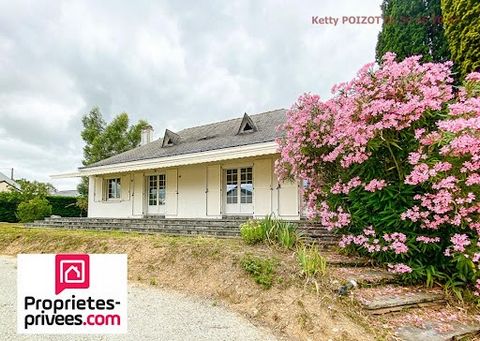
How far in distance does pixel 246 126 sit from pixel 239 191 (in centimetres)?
333

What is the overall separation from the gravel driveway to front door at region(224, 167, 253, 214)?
781 cm

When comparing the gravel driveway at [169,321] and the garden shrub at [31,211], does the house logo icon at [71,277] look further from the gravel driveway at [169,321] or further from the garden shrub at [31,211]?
the garden shrub at [31,211]

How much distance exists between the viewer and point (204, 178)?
15.0 meters

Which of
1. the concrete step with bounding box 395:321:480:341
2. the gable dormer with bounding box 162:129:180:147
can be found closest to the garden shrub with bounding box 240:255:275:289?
the concrete step with bounding box 395:321:480:341

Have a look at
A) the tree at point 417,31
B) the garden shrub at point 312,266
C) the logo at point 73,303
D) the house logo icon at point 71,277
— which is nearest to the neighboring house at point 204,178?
the tree at point 417,31

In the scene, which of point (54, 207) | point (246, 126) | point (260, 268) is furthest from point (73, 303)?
point (54, 207)

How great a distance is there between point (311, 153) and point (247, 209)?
6.63 metres

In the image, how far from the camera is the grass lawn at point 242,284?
4.57 metres

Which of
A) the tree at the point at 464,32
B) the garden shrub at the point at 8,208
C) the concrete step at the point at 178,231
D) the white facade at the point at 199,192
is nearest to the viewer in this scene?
the tree at the point at 464,32

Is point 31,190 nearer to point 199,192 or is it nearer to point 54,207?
point 54,207

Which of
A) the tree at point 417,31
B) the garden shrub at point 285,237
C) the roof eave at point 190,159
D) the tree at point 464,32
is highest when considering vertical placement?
the tree at point 417,31

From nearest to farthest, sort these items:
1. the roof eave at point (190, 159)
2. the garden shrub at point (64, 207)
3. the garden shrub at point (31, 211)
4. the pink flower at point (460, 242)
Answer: the pink flower at point (460, 242)
the roof eave at point (190, 159)
the garden shrub at point (31, 211)
the garden shrub at point (64, 207)

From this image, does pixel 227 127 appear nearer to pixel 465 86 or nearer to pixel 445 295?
pixel 465 86

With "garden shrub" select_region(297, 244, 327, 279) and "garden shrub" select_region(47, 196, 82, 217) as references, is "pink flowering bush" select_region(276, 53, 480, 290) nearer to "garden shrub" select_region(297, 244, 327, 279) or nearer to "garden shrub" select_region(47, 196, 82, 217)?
"garden shrub" select_region(297, 244, 327, 279)
